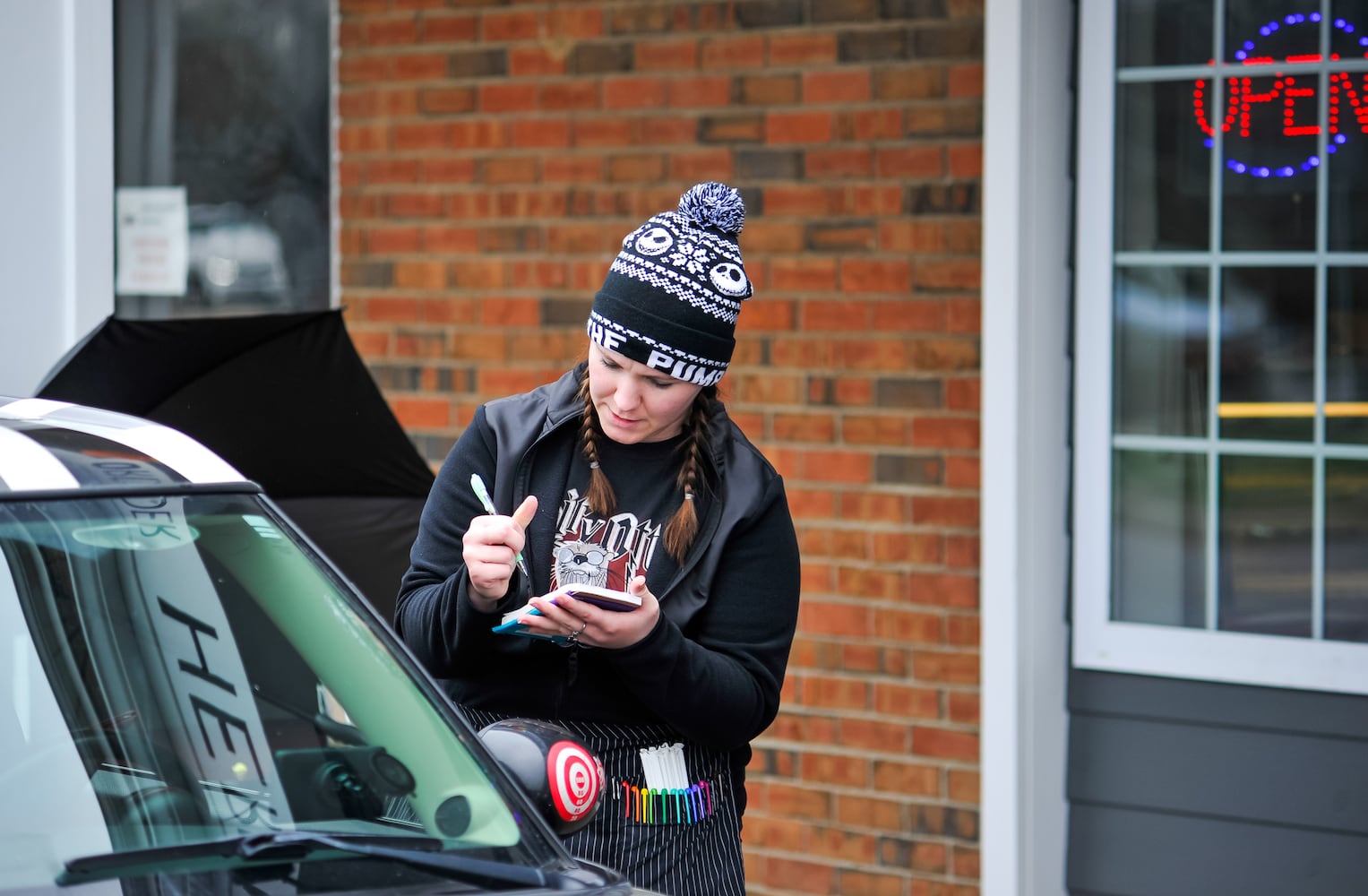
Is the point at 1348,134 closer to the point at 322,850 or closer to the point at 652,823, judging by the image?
the point at 652,823

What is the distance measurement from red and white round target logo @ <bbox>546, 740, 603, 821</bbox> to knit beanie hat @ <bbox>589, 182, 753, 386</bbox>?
0.62 m

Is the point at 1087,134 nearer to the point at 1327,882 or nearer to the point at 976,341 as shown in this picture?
the point at 976,341

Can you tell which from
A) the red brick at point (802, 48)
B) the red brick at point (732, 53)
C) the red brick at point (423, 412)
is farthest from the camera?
the red brick at point (423, 412)

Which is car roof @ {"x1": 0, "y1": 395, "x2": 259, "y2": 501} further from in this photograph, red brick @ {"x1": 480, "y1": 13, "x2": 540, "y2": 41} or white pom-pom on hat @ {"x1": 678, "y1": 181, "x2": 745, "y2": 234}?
red brick @ {"x1": 480, "y1": 13, "x2": 540, "y2": 41}

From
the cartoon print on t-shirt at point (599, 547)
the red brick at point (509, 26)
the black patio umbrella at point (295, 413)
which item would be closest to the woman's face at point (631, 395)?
the cartoon print on t-shirt at point (599, 547)

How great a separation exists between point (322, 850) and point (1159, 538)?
10.0 ft

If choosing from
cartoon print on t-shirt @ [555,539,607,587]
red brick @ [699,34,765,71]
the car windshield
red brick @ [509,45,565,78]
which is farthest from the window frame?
the car windshield

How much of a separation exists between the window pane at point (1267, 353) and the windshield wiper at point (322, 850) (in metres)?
2.87

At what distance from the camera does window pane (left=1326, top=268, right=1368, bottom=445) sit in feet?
13.4

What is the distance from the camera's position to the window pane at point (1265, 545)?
164 inches

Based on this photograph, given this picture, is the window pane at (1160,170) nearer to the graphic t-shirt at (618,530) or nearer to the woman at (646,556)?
the woman at (646,556)

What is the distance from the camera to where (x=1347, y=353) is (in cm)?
409

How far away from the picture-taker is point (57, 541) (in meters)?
2.02

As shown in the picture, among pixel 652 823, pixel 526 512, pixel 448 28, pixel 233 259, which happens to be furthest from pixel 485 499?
pixel 233 259
